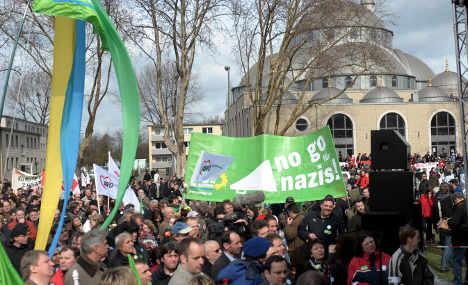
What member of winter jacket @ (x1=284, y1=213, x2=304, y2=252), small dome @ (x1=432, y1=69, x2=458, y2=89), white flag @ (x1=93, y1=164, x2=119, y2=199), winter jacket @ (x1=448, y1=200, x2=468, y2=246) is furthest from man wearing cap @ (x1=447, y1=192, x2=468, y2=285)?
small dome @ (x1=432, y1=69, x2=458, y2=89)

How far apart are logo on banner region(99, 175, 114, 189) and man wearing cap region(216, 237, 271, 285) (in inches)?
325

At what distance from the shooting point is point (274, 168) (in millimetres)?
11148

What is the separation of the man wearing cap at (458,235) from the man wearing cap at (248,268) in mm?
5465

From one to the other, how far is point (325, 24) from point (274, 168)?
13.5m

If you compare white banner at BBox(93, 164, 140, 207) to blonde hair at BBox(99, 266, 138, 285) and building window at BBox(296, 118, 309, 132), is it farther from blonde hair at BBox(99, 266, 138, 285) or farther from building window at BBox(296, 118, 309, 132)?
building window at BBox(296, 118, 309, 132)

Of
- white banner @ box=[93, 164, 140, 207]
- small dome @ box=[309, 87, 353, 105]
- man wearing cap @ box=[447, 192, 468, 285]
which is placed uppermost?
small dome @ box=[309, 87, 353, 105]

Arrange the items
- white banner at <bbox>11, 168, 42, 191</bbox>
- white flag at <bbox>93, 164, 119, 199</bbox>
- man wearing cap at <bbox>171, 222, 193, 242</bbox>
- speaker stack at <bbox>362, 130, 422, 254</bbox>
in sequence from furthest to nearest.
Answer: white banner at <bbox>11, 168, 42, 191</bbox> < white flag at <bbox>93, 164, 119, 199</bbox> < man wearing cap at <bbox>171, 222, 193, 242</bbox> < speaker stack at <bbox>362, 130, 422, 254</bbox>

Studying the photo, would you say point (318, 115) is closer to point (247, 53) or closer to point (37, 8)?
point (247, 53)

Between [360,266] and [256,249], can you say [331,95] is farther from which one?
[256,249]

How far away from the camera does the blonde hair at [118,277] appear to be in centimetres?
383

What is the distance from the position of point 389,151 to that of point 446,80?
Answer: 7015 cm

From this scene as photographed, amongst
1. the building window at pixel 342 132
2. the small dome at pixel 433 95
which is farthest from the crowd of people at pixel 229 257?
the small dome at pixel 433 95

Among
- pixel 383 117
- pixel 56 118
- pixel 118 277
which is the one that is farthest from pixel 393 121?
pixel 118 277

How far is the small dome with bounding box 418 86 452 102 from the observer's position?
64.6 meters
